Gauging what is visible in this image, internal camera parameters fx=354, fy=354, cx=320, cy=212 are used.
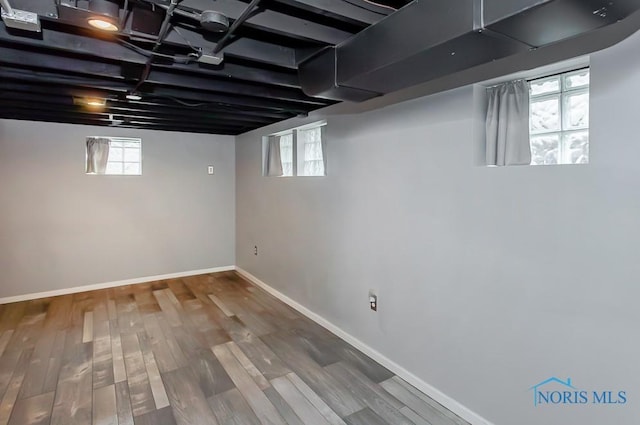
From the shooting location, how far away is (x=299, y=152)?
4062mm

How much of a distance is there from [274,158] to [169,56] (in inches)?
102

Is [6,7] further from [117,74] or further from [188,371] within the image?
[188,371]

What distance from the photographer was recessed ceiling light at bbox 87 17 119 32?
5.11ft

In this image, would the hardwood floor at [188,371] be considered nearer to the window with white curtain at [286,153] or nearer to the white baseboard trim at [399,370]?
the white baseboard trim at [399,370]

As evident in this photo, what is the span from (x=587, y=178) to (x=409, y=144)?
1109 mm

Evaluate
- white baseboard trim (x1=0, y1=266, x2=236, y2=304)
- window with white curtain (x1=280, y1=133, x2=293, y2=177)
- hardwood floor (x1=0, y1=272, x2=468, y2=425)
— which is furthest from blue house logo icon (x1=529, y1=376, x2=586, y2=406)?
white baseboard trim (x1=0, y1=266, x2=236, y2=304)

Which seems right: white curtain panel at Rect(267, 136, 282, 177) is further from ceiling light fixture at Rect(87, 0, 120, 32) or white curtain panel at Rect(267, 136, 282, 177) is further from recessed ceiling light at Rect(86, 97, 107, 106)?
ceiling light fixture at Rect(87, 0, 120, 32)

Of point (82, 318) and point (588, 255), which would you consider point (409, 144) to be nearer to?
point (588, 255)

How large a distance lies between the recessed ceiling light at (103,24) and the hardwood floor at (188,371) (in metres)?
2.18

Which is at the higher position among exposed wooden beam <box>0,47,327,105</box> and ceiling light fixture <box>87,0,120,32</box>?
exposed wooden beam <box>0,47,327,105</box>

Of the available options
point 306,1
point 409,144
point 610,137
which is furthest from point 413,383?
point 306,1

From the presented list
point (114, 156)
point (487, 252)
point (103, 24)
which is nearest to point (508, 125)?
point (487, 252)

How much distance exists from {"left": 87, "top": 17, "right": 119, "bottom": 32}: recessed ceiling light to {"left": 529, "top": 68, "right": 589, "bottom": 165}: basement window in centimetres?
215

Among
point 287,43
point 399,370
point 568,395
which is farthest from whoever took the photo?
point 399,370
